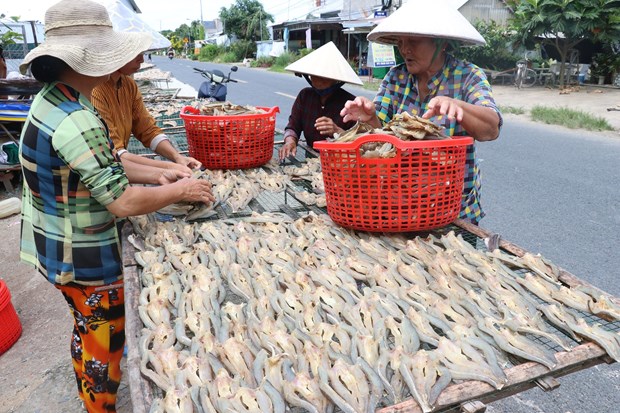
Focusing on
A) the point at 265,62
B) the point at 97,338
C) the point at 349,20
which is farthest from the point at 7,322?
the point at 265,62

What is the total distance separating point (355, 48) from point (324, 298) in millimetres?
34086

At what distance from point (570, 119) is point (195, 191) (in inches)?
430

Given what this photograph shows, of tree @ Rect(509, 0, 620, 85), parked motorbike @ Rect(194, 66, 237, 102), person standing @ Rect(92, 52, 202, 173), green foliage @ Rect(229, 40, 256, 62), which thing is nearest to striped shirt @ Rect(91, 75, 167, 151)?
person standing @ Rect(92, 52, 202, 173)

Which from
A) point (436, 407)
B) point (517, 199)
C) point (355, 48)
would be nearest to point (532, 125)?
point (517, 199)

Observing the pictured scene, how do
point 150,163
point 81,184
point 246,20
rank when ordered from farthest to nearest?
point 246,20 < point 150,163 < point 81,184

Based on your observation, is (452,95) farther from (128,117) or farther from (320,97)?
(128,117)

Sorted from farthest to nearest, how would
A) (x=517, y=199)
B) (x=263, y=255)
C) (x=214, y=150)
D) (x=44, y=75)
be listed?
(x=517, y=199)
(x=214, y=150)
(x=263, y=255)
(x=44, y=75)

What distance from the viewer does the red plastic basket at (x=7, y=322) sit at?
3.43 m

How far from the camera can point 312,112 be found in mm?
4086

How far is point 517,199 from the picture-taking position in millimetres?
6125

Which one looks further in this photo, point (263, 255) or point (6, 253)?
point (6, 253)

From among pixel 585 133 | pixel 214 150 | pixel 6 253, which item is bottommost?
pixel 6 253

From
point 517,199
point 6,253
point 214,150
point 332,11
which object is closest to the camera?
point 214,150

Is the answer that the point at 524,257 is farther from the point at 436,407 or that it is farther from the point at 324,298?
the point at 436,407
